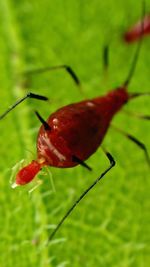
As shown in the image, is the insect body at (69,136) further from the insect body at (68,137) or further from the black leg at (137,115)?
the black leg at (137,115)

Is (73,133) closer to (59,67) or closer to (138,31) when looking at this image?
(59,67)

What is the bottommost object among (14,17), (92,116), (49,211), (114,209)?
(114,209)

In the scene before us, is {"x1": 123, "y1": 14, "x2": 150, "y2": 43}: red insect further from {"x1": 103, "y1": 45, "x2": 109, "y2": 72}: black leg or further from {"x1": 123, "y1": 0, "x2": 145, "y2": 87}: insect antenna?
{"x1": 103, "y1": 45, "x2": 109, "y2": 72}: black leg

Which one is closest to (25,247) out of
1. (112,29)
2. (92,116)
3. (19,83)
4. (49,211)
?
(49,211)

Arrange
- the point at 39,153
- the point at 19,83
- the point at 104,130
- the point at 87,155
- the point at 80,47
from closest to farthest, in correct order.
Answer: the point at 39,153 < the point at 87,155 < the point at 104,130 < the point at 19,83 < the point at 80,47

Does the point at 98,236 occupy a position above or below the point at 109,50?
below

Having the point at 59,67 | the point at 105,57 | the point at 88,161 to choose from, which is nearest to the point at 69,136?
the point at 88,161

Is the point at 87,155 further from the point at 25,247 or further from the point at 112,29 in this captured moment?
the point at 112,29
